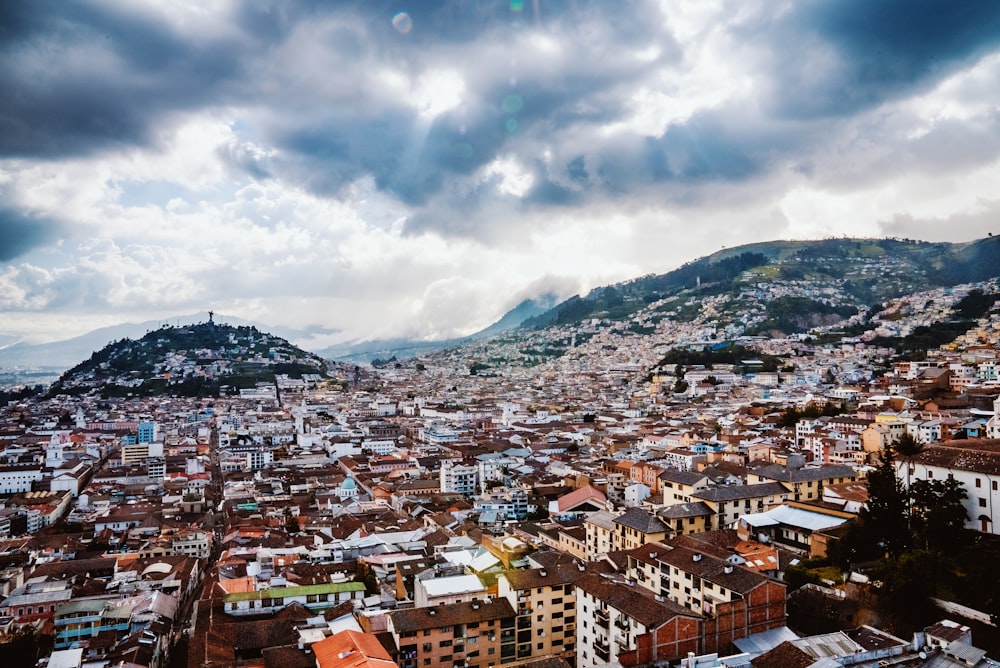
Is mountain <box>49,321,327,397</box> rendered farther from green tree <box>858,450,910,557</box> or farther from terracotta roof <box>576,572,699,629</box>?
green tree <box>858,450,910,557</box>

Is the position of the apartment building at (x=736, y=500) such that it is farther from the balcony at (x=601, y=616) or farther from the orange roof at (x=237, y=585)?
the orange roof at (x=237, y=585)

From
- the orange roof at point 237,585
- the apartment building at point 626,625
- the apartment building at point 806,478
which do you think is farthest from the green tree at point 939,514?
the orange roof at point 237,585

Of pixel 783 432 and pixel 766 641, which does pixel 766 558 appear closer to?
pixel 766 641

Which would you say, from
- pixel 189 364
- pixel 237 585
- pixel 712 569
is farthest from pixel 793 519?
pixel 189 364

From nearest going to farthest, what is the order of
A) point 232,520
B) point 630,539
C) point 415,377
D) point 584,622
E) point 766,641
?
point 766,641
point 584,622
point 630,539
point 232,520
point 415,377

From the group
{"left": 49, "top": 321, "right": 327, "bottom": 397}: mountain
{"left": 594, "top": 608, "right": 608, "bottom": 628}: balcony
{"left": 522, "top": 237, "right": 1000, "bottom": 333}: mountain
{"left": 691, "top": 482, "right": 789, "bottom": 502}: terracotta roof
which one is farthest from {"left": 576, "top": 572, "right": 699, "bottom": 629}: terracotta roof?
{"left": 522, "top": 237, "right": 1000, "bottom": 333}: mountain

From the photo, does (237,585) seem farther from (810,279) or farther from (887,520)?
(810,279)

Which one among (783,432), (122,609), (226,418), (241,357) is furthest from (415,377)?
(122,609)
